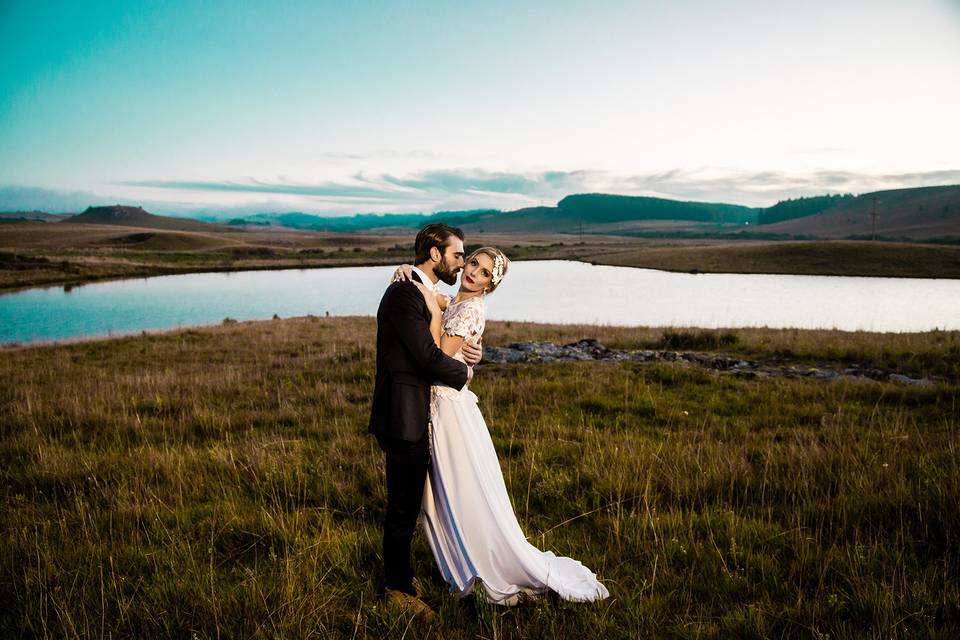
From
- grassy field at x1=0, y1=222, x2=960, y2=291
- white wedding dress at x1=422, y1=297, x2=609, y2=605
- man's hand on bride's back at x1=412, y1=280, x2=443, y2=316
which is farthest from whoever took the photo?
grassy field at x1=0, y1=222, x2=960, y2=291

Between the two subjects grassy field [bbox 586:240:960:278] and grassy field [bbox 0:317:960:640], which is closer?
grassy field [bbox 0:317:960:640]

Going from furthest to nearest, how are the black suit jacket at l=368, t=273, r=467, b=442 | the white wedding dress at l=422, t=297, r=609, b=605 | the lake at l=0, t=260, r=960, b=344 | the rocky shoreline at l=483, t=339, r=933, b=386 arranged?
1. the lake at l=0, t=260, r=960, b=344
2. the rocky shoreline at l=483, t=339, r=933, b=386
3. the white wedding dress at l=422, t=297, r=609, b=605
4. the black suit jacket at l=368, t=273, r=467, b=442

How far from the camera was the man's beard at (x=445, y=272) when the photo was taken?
368cm

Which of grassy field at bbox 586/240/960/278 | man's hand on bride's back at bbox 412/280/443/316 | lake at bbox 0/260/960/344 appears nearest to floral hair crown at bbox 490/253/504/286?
man's hand on bride's back at bbox 412/280/443/316

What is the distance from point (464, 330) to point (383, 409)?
2.62 feet

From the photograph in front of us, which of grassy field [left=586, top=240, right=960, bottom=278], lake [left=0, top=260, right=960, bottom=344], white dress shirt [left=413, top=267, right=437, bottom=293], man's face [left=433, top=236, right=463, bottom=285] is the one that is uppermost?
grassy field [left=586, top=240, right=960, bottom=278]

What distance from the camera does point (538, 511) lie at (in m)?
5.55

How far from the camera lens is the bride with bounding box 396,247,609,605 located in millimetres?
3695

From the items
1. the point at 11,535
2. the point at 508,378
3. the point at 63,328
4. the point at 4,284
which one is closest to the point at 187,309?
the point at 63,328

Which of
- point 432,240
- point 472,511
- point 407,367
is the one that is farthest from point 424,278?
point 472,511

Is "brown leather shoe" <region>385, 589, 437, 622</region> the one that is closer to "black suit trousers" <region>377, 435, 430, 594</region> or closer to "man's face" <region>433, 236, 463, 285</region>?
"black suit trousers" <region>377, 435, 430, 594</region>

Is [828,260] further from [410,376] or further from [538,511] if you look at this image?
[410,376]

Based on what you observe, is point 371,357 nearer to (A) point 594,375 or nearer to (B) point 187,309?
(A) point 594,375

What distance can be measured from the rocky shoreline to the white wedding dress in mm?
10272
